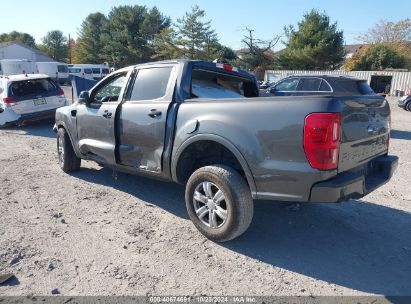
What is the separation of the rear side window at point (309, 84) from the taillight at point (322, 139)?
778cm

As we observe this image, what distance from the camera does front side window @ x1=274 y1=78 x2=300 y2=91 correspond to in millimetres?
10859

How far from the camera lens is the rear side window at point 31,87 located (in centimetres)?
996

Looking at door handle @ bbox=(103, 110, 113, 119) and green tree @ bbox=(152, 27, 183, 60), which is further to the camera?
green tree @ bbox=(152, 27, 183, 60)

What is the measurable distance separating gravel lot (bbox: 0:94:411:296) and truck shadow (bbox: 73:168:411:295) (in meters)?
0.01

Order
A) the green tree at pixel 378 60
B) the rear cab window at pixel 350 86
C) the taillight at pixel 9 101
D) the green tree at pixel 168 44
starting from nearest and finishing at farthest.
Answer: the rear cab window at pixel 350 86 → the taillight at pixel 9 101 → the green tree at pixel 378 60 → the green tree at pixel 168 44

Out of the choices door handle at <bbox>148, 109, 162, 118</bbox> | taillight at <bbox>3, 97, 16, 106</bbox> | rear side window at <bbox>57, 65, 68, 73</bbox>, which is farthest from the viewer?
rear side window at <bbox>57, 65, 68, 73</bbox>

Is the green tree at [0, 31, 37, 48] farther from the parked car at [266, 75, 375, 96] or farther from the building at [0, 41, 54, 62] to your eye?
the parked car at [266, 75, 375, 96]

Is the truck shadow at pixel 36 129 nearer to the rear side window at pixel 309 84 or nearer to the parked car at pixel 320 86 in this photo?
the parked car at pixel 320 86

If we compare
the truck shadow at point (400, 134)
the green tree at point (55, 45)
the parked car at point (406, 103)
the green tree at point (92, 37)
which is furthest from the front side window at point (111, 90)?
the green tree at point (55, 45)

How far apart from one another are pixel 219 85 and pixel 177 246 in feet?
7.12

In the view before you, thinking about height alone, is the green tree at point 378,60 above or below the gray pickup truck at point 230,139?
above

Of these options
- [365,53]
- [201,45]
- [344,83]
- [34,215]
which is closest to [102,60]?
[201,45]

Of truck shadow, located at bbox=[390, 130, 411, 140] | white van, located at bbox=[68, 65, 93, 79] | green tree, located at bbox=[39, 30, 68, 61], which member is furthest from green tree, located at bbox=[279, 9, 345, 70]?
green tree, located at bbox=[39, 30, 68, 61]

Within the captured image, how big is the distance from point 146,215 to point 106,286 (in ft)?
4.83
